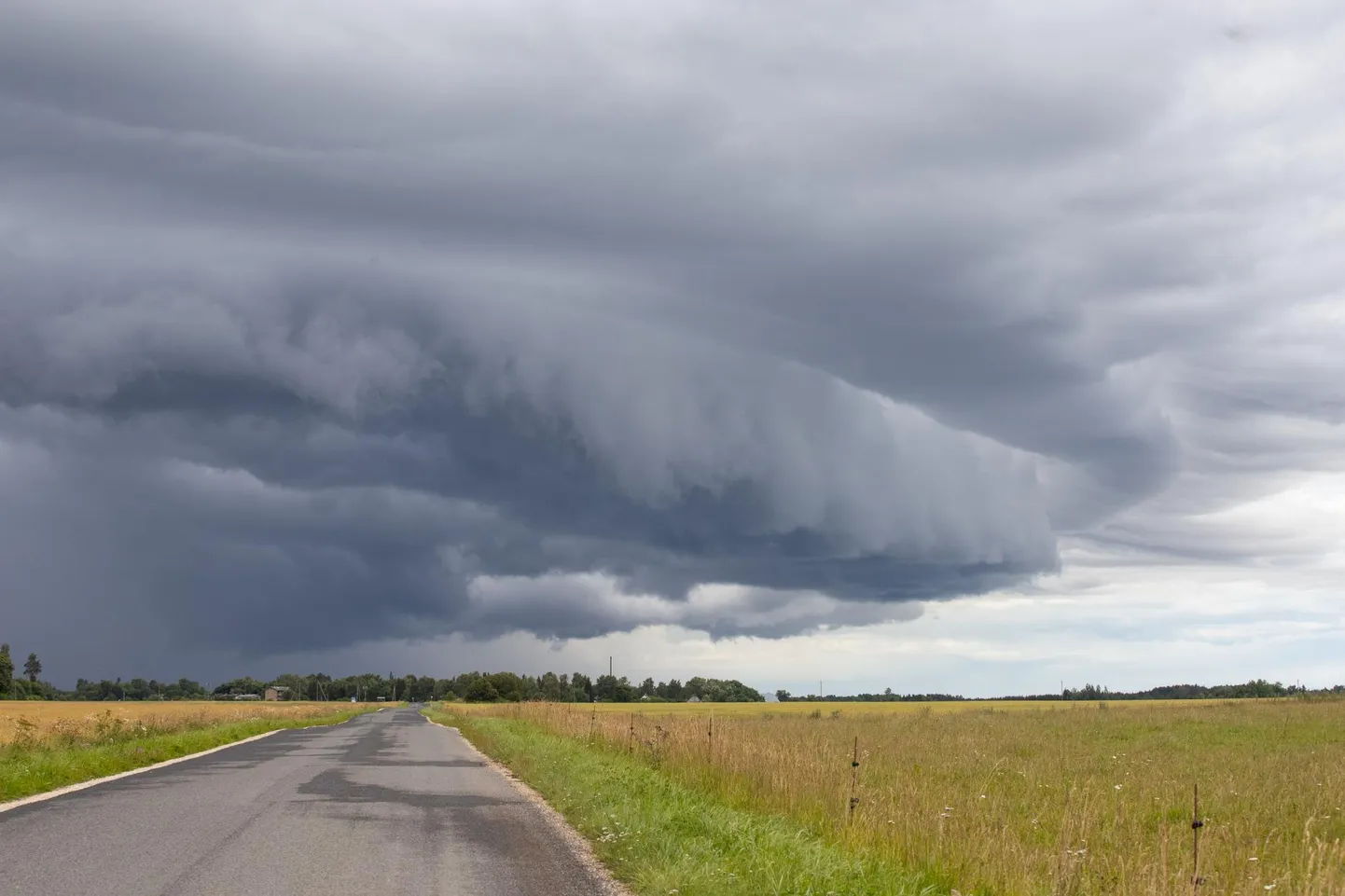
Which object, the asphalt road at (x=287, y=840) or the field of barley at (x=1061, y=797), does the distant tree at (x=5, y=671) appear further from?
the asphalt road at (x=287, y=840)

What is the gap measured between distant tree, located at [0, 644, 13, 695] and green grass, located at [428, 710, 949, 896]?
7800 inches

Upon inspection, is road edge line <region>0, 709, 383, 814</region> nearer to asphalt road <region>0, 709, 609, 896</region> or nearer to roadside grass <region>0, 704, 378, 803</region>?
roadside grass <region>0, 704, 378, 803</region>

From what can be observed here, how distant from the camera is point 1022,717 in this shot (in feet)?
190

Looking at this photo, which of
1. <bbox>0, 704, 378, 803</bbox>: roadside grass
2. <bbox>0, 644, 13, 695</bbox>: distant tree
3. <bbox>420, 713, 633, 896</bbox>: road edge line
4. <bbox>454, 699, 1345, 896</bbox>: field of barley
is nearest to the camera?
<bbox>454, 699, 1345, 896</bbox>: field of barley

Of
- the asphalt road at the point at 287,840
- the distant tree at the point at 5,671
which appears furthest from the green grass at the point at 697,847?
the distant tree at the point at 5,671

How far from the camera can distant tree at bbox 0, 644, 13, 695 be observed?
18162 centimetres

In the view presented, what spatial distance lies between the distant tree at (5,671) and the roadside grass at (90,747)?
16502cm

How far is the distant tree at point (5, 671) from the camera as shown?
182 metres

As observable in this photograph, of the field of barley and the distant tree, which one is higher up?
the field of barley

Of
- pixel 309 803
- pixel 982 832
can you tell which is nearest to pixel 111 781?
pixel 309 803

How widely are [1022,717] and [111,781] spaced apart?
47974 mm

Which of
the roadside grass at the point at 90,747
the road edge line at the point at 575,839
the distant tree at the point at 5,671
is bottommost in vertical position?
the distant tree at the point at 5,671

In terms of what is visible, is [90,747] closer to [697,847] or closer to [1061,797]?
[697,847]

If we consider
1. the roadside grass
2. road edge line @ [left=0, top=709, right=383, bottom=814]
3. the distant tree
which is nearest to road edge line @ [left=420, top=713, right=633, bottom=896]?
road edge line @ [left=0, top=709, right=383, bottom=814]
